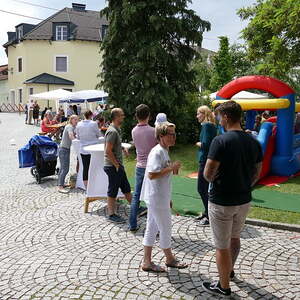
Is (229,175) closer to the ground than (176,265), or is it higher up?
higher up

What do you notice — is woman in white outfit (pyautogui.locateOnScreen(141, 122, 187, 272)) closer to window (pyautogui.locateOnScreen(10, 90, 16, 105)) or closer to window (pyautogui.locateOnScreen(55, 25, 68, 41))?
window (pyautogui.locateOnScreen(55, 25, 68, 41))

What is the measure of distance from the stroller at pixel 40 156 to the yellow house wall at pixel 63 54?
1266 inches

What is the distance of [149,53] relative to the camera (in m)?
13.3

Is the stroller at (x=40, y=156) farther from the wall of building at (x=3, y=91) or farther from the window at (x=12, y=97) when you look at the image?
the wall of building at (x=3, y=91)

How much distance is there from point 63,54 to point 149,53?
2966cm


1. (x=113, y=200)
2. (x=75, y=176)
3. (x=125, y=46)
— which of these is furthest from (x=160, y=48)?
(x=113, y=200)

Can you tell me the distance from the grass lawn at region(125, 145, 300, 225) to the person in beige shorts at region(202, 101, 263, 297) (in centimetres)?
289

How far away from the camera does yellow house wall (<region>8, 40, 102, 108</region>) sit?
4044cm

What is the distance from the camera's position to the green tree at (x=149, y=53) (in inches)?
529

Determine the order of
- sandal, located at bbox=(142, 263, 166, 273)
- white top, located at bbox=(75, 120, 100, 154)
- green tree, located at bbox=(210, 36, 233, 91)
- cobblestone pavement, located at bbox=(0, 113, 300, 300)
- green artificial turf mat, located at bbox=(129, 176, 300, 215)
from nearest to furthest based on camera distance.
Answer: cobblestone pavement, located at bbox=(0, 113, 300, 300) < sandal, located at bbox=(142, 263, 166, 273) < green artificial turf mat, located at bbox=(129, 176, 300, 215) < white top, located at bbox=(75, 120, 100, 154) < green tree, located at bbox=(210, 36, 233, 91)

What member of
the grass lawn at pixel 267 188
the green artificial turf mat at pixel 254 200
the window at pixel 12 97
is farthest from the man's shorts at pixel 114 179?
the window at pixel 12 97

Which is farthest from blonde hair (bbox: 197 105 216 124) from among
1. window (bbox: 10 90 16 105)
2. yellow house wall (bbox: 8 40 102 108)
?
window (bbox: 10 90 16 105)

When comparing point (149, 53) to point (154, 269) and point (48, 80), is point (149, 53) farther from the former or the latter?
point (48, 80)

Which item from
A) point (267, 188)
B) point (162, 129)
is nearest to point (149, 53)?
point (267, 188)
